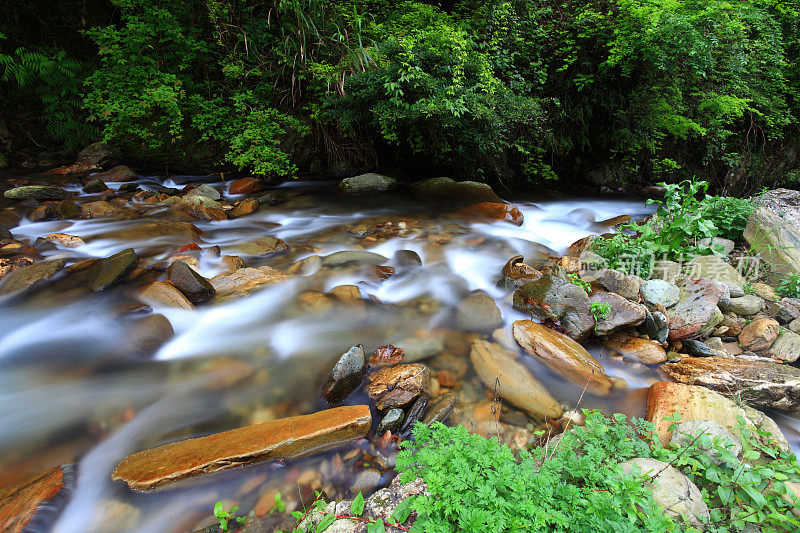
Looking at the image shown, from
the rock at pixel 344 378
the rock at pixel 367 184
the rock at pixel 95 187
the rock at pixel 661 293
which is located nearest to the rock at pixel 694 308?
the rock at pixel 661 293

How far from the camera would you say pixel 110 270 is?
4.09 m

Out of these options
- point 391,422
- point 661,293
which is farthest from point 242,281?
point 661,293

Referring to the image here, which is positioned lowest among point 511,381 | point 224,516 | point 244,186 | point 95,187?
point 511,381

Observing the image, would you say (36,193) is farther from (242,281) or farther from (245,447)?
(245,447)

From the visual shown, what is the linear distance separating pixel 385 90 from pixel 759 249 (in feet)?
19.9

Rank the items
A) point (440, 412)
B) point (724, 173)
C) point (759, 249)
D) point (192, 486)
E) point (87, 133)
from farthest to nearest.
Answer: point (724, 173) < point (87, 133) < point (759, 249) < point (440, 412) < point (192, 486)

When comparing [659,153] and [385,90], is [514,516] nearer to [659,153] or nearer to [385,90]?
[385,90]

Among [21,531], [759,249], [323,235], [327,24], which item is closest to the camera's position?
[21,531]

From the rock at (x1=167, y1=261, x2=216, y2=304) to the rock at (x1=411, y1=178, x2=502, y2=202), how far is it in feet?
16.4

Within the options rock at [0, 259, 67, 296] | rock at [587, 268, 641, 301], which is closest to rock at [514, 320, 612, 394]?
rock at [587, 268, 641, 301]

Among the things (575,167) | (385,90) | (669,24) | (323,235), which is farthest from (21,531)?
(575,167)

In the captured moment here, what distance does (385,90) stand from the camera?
6527 mm

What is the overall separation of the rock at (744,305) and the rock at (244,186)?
26.0 ft

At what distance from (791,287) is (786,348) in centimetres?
139
